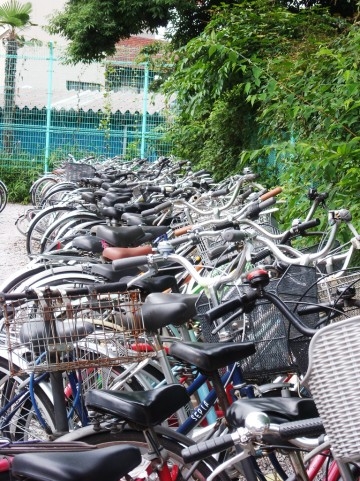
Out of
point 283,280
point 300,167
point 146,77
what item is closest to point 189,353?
point 283,280

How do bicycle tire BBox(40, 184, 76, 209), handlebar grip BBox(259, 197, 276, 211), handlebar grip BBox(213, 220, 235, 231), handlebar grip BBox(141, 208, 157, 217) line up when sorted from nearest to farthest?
handlebar grip BBox(213, 220, 235, 231) → handlebar grip BBox(259, 197, 276, 211) → handlebar grip BBox(141, 208, 157, 217) → bicycle tire BBox(40, 184, 76, 209)

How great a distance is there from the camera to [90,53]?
17.2 metres

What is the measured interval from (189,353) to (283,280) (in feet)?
1.75

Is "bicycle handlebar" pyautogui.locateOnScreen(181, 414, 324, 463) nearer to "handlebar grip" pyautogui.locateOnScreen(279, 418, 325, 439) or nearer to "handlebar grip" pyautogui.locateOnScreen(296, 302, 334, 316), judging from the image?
"handlebar grip" pyautogui.locateOnScreen(279, 418, 325, 439)

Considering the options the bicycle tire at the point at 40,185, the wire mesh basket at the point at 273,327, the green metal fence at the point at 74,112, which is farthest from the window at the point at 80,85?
the wire mesh basket at the point at 273,327

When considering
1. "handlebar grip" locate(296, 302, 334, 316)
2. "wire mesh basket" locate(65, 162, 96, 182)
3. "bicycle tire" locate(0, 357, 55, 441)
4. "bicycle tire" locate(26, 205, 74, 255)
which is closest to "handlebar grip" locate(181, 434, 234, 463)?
"handlebar grip" locate(296, 302, 334, 316)

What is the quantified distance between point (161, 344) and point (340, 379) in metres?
1.49

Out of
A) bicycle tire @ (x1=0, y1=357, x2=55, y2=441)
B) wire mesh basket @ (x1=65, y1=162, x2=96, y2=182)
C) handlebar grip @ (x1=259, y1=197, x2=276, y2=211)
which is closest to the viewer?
bicycle tire @ (x1=0, y1=357, x2=55, y2=441)

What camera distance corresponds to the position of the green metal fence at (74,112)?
18.9 meters

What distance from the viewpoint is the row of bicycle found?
264 cm

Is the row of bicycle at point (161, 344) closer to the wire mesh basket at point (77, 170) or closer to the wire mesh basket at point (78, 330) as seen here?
the wire mesh basket at point (78, 330)

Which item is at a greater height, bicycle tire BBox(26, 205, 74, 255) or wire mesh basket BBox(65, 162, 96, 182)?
wire mesh basket BBox(65, 162, 96, 182)

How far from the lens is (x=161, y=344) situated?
3256 millimetres

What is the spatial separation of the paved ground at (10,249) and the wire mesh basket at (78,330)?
5.54 m
